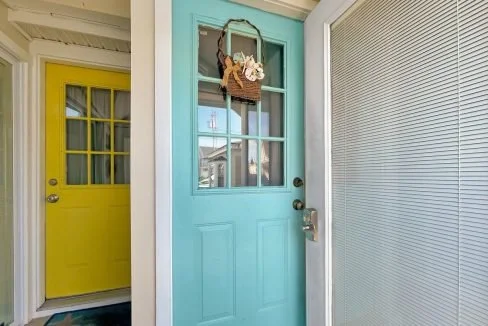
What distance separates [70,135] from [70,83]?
43cm

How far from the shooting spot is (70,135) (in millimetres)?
2078

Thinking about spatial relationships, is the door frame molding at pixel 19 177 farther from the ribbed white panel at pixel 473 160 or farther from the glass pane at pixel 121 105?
the ribbed white panel at pixel 473 160

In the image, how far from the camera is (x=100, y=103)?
2.16 m

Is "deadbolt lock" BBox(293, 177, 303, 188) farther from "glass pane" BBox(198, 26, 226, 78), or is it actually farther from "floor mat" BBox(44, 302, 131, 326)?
"floor mat" BBox(44, 302, 131, 326)

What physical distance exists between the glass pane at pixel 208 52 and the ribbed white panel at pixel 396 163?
1.83ft

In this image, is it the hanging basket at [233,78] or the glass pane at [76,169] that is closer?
the hanging basket at [233,78]

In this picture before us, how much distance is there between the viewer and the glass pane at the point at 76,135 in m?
2.07

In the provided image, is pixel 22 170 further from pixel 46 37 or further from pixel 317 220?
pixel 317 220

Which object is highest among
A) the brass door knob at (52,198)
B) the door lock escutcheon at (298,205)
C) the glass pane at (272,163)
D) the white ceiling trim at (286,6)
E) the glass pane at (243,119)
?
the white ceiling trim at (286,6)

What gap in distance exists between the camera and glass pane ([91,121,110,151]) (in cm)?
215

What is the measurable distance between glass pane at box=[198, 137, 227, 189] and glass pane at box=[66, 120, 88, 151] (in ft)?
4.85

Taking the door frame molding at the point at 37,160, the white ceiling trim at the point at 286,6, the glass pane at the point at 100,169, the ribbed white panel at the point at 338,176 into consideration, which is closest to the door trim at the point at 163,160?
the white ceiling trim at the point at 286,6

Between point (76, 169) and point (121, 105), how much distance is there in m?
0.67

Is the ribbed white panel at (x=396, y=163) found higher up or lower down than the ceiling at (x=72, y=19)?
lower down
